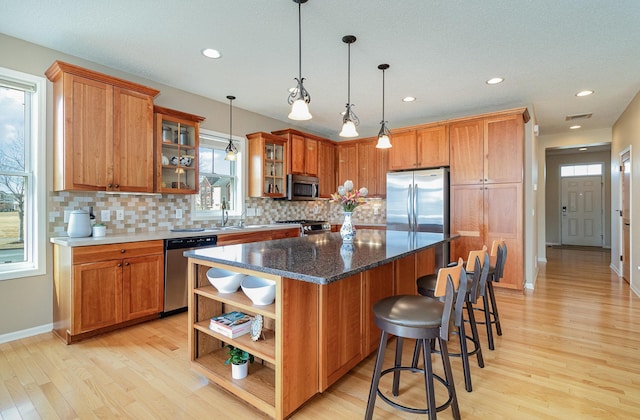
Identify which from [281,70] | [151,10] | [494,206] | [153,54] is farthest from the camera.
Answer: [494,206]

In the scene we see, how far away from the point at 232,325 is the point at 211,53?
254 centimetres

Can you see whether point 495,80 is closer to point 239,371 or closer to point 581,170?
point 239,371

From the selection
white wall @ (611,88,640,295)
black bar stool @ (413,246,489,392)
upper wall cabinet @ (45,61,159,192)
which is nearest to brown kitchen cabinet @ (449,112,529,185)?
white wall @ (611,88,640,295)

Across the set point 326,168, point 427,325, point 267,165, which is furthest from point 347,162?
point 427,325

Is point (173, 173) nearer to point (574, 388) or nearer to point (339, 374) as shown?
point (339, 374)

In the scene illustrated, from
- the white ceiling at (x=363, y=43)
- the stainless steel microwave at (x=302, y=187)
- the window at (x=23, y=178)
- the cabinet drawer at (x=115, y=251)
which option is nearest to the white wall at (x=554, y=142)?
the white ceiling at (x=363, y=43)

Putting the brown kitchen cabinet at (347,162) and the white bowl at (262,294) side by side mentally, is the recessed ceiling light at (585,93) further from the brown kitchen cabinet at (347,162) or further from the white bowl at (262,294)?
the white bowl at (262,294)

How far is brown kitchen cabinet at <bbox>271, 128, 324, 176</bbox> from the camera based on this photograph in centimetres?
518

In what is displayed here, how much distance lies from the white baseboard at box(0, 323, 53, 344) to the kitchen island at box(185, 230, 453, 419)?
189 cm

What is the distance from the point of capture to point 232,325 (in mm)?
1963

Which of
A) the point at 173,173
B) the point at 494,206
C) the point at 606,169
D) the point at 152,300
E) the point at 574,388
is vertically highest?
the point at 606,169

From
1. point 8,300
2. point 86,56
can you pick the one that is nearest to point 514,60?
point 86,56

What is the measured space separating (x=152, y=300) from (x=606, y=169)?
10.7 metres

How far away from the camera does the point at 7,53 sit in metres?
2.77
